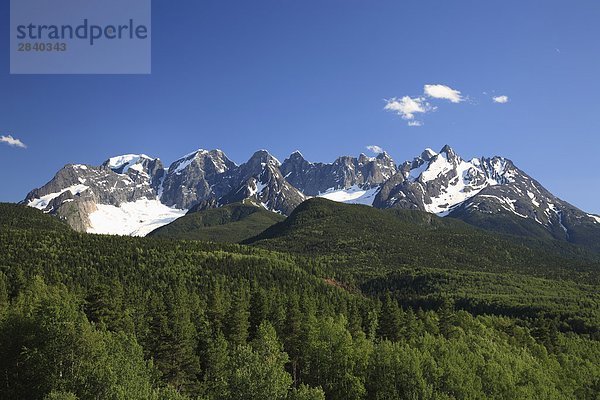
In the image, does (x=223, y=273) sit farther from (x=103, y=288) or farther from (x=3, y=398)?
(x=3, y=398)

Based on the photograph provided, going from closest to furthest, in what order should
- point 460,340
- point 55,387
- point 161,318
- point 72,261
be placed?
point 55,387
point 161,318
point 460,340
point 72,261

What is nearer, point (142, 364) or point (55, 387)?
point (55, 387)

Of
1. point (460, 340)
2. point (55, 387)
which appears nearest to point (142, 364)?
point (55, 387)

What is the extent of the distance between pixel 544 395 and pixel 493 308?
340ft

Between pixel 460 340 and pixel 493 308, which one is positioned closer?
pixel 460 340

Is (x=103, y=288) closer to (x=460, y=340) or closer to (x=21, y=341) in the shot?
(x=21, y=341)

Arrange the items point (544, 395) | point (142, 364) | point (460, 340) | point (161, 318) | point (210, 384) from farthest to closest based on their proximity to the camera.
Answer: point (460, 340) < point (544, 395) < point (161, 318) < point (210, 384) < point (142, 364)

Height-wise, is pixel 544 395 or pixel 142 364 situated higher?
pixel 142 364

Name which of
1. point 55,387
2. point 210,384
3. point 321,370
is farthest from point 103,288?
point 321,370

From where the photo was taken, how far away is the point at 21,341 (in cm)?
5919

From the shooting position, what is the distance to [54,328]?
54.5 meters

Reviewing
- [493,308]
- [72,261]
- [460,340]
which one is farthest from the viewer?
[493,308]

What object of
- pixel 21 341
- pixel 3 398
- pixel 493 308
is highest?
pixel 21 341

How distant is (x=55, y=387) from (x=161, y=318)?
91.0ft
